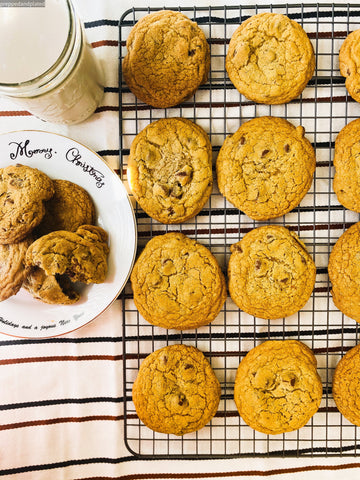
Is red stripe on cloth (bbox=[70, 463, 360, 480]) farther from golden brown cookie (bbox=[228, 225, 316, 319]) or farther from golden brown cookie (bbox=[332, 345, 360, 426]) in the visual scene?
golden brown cookie (bbox=[228, 225, 316, 319])

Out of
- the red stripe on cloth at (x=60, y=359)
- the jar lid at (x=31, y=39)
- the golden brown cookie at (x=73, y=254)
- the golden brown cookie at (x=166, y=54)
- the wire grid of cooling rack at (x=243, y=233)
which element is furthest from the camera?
the red stripe on cloth at (x=60, y=359)

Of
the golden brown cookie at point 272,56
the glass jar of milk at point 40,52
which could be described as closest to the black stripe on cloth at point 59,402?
the glass jar of milk at point 40,52

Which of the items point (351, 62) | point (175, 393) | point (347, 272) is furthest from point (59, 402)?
point (351, 62)

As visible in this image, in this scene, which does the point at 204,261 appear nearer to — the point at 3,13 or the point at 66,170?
the point at 66,170

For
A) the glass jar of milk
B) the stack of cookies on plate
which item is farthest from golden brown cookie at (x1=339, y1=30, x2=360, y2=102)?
the stack of cookies on plate

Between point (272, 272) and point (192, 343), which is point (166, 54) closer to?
point (272, 272)

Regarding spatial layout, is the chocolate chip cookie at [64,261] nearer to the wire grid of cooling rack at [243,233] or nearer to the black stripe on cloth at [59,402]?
the wire grid of cooling rack at [243,233]

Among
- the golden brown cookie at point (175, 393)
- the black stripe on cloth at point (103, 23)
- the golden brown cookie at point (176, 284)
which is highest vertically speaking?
the black stripe on cloth at point (103, 23)
